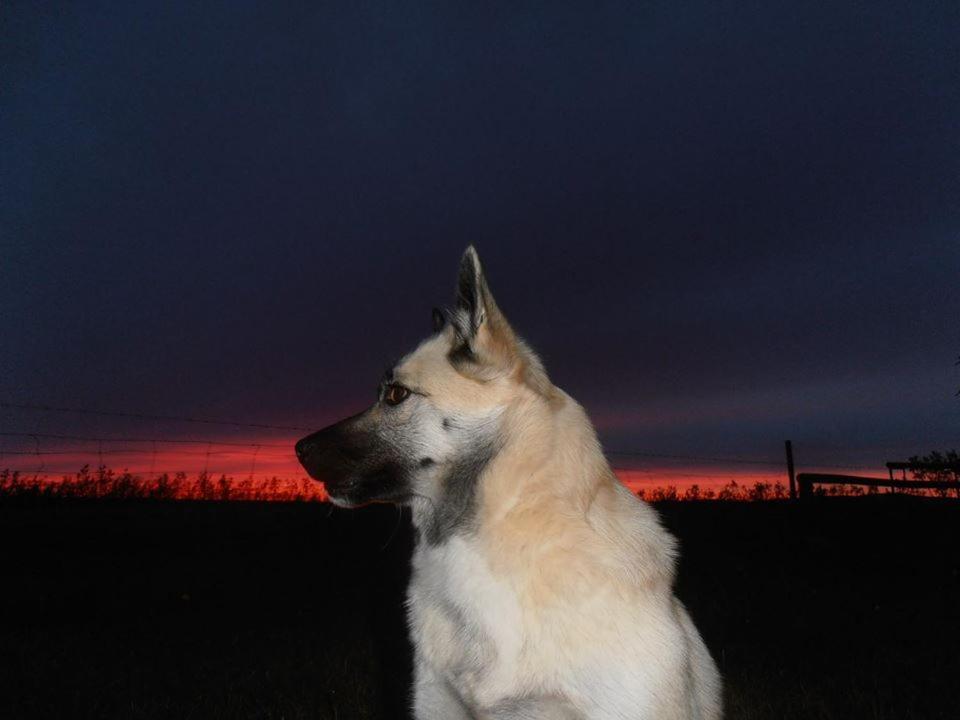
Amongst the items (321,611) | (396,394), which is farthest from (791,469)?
(396,394)

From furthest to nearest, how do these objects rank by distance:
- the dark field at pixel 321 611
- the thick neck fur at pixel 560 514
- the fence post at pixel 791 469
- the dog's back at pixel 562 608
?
the fence post at pixel 791 469
the dark field at pixel 321 611
the thick neck fur at pixel 560 514
the dog's back at pixel 562 608

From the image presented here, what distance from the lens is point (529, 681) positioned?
2805mm

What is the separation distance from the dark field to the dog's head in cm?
125

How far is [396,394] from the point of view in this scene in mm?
3508

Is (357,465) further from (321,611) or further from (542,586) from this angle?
(321,611)

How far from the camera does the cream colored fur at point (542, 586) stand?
280 cm

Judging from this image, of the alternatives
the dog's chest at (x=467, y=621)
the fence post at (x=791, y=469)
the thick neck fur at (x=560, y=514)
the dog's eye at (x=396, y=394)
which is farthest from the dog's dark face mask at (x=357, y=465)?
the fence post at (x=791, y=469)

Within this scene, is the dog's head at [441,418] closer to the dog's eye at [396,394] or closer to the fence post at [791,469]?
the dog's eye at [396,394]

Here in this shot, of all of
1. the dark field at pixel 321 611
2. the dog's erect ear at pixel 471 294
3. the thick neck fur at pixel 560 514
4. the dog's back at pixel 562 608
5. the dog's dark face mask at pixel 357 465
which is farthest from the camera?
the dark field at pixel 321 611

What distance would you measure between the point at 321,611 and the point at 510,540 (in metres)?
4.52

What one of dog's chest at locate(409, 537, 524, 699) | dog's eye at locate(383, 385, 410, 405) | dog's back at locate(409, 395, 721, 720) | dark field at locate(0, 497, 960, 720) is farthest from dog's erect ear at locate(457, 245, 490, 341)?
dark field at locate(0, 497, 960, 720)

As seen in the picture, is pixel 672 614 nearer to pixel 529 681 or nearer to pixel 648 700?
pixel 648 700

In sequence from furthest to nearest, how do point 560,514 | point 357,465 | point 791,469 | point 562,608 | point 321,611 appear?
point 791,469 → point 321,611 → point 357,465 → point 560,514 → point 562,608

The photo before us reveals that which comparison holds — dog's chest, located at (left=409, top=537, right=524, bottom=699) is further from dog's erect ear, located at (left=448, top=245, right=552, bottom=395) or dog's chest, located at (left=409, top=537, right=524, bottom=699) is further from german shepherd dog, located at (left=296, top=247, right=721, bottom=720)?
dog's erect ear, located at (left=448, top=245, right=552, bottom=395)
